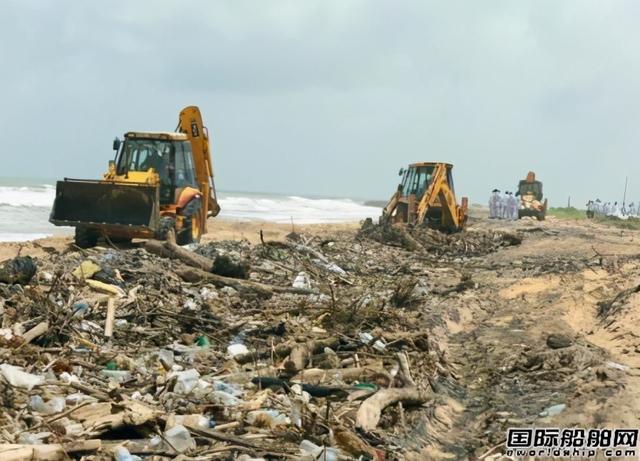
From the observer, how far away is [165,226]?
13508 mm

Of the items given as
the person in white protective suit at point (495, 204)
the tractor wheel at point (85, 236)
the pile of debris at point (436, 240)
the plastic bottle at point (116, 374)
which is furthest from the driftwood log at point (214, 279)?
the person in white protective suit at point (495, 204)

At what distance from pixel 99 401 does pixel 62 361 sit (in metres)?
1.01

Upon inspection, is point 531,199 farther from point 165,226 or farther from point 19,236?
point 165,226

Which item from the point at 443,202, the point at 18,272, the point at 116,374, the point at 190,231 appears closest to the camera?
the point at 116,374

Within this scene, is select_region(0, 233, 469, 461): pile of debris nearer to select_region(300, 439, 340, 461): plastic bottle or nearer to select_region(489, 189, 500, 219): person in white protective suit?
select_region(300, 439, 340, 461): plastic bottle

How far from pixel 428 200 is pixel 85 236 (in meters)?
9.62

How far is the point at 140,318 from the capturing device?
7.41 meters

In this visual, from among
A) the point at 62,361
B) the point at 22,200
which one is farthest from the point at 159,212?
the point at 22,200

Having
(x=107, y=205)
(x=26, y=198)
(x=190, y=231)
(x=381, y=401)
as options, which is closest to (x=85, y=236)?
(x=107, y=205)

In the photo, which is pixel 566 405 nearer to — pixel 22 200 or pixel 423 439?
pixel 423 439

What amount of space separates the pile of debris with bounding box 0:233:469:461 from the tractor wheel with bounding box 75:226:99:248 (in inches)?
126

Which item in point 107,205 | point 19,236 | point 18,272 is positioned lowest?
point 19,236

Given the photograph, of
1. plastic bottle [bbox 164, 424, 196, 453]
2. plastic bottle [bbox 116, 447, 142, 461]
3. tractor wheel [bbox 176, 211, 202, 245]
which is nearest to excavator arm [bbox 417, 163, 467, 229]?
tractor wheel [bbox 176, 211, 202, 245]

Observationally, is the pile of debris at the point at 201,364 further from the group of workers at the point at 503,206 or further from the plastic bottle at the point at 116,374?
the group of workers at the point at 503,206
